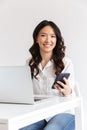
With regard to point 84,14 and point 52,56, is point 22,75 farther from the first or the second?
point 84,14

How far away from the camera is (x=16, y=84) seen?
1.61 m

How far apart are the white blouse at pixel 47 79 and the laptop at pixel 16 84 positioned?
1.77 feet

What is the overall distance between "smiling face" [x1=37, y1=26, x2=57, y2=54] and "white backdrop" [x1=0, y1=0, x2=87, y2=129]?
0.67m

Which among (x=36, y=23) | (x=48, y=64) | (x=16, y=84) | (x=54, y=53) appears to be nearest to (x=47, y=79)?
(x=48, y=64)

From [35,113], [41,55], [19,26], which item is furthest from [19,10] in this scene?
[35,113]

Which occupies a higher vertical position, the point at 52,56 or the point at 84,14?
the point at 84,14

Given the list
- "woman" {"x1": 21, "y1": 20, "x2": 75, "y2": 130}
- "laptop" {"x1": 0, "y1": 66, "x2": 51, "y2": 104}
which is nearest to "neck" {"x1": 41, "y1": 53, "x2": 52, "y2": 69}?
"woman" {"x1": 21, "y1": 20, "x2": 75, "y2": 130}

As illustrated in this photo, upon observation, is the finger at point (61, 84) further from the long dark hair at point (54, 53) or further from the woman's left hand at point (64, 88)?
the long dark hair at point (54, 53)

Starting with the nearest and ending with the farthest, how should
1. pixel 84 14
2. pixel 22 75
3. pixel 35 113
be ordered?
pixel 35 113, pixel 22 75, pixel 84 14

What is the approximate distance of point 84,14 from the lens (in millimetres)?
2973

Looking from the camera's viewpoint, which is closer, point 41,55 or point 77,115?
Result: point 77,115

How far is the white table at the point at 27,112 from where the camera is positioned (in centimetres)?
127

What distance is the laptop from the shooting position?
1574 mm

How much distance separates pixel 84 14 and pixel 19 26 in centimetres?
80
